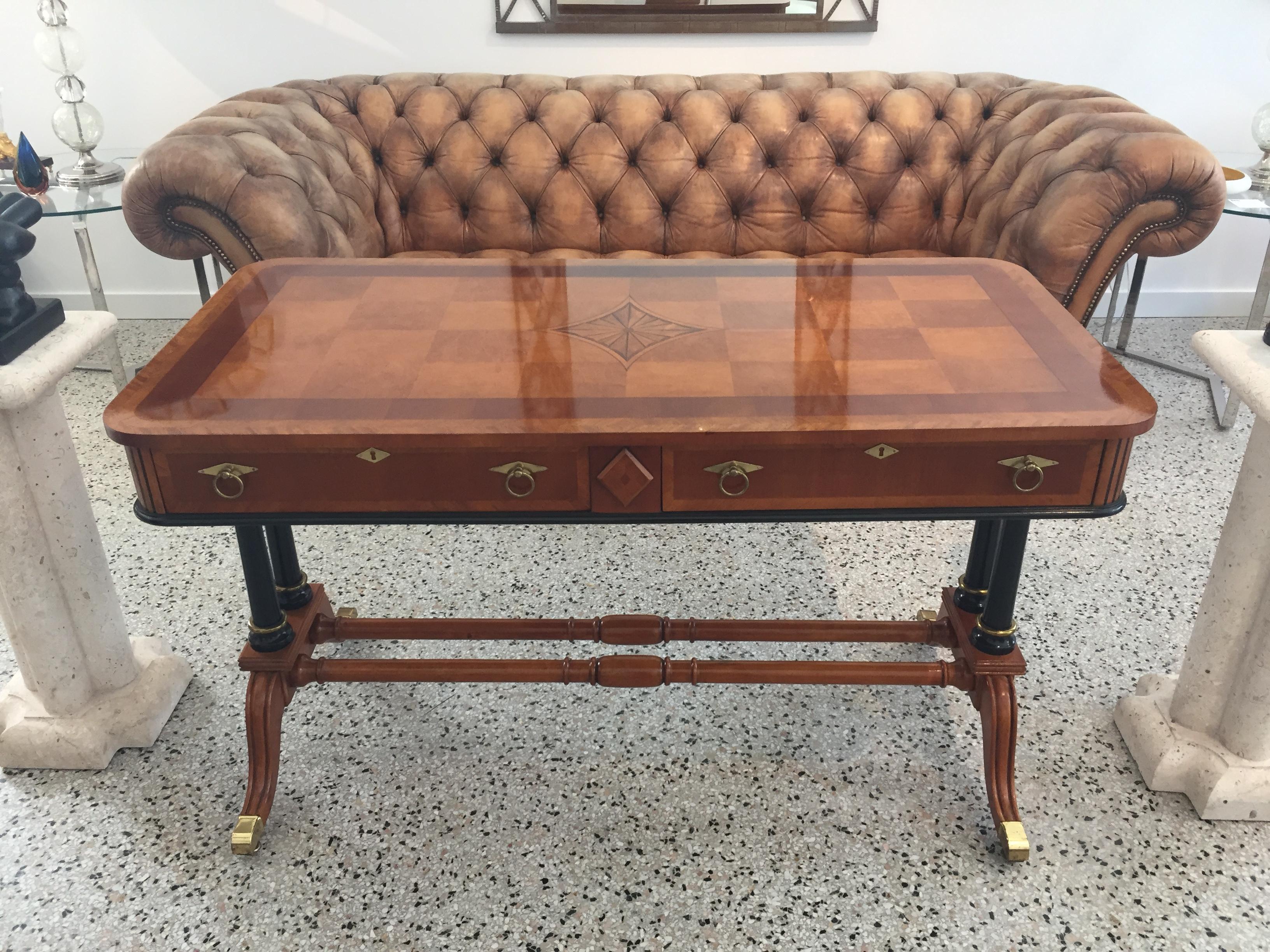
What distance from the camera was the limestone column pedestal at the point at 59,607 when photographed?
156 cm

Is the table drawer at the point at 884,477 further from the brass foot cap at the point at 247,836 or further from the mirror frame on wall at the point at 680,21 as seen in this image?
the mirror frame on wall at the point at 680,21

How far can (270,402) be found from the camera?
1318 mm

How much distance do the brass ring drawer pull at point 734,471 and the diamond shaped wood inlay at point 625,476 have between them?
9 centimetres

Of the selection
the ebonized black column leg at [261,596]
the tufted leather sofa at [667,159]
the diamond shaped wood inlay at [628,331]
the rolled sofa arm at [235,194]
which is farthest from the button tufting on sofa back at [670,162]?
the ebonized black column leg at [261,596]

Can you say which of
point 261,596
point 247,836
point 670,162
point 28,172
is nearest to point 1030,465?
point 261,596

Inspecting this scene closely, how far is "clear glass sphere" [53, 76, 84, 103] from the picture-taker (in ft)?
9.54

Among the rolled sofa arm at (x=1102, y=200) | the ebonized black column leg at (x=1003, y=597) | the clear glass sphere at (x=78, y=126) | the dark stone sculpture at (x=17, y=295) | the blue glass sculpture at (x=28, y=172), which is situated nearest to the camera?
the dark stone sculpture at (x=17, y=295)

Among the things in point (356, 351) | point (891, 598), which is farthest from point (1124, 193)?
point (356, 351)

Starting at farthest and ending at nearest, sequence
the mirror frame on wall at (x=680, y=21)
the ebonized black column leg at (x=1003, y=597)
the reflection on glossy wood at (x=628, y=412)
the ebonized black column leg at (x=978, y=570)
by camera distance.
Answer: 1. the mirror frame on wall at (x=680, y=21)
2. the ebonized black column leg at (x=978, y=570)
3. the ebonized black column leg at (x=1003, y=597)
4. the reflection on glossy wood at (x=628, y=412)

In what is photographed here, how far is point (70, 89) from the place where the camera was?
115 inches

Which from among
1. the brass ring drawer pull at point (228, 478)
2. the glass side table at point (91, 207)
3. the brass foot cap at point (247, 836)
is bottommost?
the brass foot cap at point (247, 836)

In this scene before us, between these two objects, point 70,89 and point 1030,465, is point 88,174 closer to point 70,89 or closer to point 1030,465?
point 70,89

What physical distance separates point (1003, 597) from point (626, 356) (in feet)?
2.42

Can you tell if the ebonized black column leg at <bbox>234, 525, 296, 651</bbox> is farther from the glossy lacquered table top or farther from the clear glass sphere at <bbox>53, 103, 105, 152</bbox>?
the clear glass sphere at <bbox>53, 103, 105, 152</bbox>
